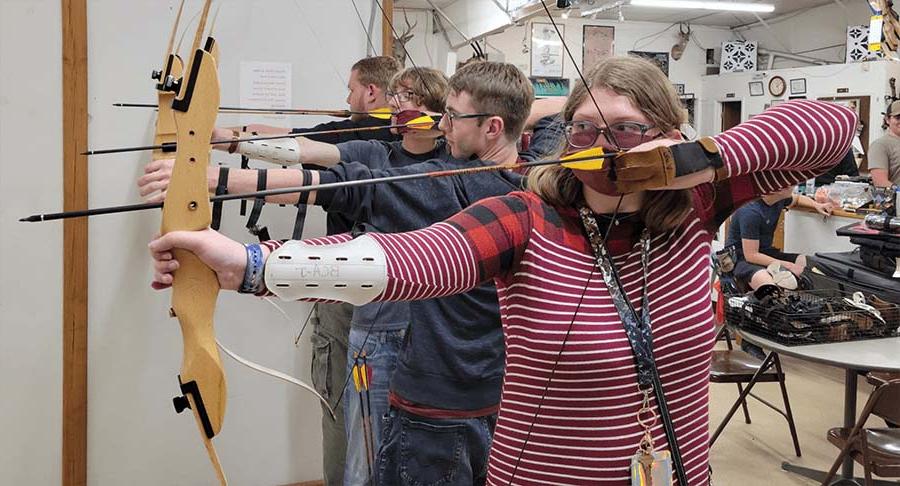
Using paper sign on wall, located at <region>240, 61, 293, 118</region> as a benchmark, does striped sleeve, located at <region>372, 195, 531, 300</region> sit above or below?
below

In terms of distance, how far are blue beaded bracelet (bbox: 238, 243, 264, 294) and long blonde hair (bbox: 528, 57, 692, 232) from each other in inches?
15.3

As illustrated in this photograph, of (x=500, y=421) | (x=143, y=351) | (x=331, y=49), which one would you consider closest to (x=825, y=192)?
(x=331, y=49)

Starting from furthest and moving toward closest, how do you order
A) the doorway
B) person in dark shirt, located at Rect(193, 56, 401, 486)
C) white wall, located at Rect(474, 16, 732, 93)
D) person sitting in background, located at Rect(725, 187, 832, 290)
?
1. the doorway
2. white wall, located at Rect(474, 16, 732, 93)
3. person sitting in background, located at Rect(725, 187, 832, 290)
4. person in dark shirt, located at Rect(193, 56, 401, 486)

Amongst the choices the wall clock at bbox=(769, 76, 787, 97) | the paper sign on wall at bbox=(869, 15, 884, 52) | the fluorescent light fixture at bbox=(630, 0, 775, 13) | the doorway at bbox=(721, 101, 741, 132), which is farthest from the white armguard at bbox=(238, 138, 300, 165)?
the doorway at bbox=(721, 101, 741, 132)

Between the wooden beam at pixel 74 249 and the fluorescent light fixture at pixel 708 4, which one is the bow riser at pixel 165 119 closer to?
the wooden beam at pixel 74 249

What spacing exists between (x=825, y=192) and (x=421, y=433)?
158 inches

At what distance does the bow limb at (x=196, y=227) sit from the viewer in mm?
807

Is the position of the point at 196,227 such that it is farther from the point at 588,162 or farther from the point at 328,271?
the point at 588,162

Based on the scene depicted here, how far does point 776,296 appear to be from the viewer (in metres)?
2.50

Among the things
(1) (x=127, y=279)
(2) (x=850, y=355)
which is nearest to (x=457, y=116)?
(1) (x=127, y=279)

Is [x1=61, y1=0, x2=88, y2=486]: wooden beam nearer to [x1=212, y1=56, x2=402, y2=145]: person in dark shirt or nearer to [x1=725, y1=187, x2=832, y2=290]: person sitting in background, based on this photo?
[x1=212, y1=56, x2=402, y2=145]: person in dark shirt

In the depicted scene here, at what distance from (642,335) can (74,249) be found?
1.72 m

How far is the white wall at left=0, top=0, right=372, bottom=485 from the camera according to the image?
6.80 feet

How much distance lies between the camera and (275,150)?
1.90 m
